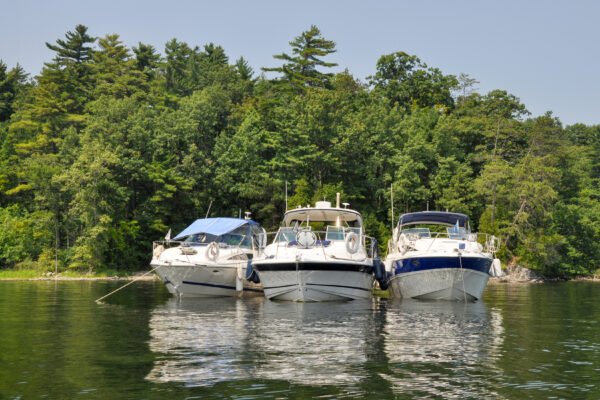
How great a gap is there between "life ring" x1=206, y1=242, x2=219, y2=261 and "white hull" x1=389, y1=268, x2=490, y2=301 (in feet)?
26.0

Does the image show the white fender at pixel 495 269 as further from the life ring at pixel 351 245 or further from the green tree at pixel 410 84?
the green tree at pixel 410 84

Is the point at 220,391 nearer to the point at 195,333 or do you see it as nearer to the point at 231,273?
the point at 195,333

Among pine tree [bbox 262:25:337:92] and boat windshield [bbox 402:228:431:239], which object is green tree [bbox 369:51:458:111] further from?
boat windshield [bbox 402:228:431:239]

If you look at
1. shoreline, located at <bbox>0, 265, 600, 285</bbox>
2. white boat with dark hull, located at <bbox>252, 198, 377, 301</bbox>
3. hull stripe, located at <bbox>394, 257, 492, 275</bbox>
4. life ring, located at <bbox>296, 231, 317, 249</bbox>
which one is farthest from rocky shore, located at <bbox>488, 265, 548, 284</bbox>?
life ring, located at <bbox>296, 231, 317, 249</bbox>

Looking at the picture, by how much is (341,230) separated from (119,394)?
58.0ft

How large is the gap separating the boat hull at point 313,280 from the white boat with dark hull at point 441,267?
2045 mm

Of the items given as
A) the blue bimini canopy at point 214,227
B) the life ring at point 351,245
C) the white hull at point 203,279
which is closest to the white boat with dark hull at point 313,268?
the life ring at point 351,245

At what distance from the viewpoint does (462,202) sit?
5975 cm

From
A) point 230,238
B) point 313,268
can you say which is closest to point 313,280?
point 313,268

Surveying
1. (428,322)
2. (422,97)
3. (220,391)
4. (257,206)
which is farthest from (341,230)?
(422,97)

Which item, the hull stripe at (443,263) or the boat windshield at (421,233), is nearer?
the hull stripe at (443,263)

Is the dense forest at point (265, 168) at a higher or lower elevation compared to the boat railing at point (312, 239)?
higher

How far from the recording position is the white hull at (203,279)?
27219 mm

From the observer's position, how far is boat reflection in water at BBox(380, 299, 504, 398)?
10.5 m
